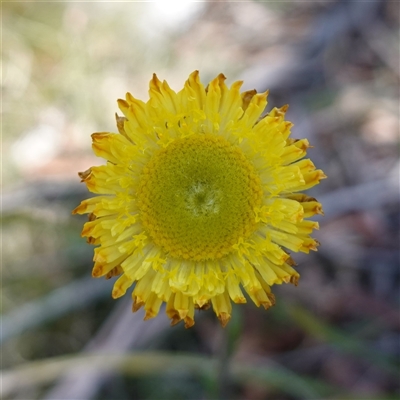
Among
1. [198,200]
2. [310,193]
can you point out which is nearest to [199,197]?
[198,200]

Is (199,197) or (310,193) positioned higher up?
(199,197)

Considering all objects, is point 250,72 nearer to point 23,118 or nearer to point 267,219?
point 23,118

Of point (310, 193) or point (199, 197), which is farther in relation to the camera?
point (310, 193)

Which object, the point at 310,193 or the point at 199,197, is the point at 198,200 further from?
Result: the point at 310,193

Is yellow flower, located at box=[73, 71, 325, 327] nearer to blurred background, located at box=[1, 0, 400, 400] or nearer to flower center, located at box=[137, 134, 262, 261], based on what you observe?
flower center, located at box=[137, 134, 262, 261]

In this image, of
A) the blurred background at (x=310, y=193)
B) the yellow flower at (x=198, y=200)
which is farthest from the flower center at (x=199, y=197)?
the blurred background at (x=310, y=193)

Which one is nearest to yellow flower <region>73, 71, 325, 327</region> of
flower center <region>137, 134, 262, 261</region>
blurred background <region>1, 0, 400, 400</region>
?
flower center <region>137, 134, 262, 261</region>

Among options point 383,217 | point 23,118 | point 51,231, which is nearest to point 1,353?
point 51,231

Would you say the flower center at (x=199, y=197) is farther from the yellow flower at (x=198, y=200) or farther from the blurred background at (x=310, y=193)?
the blurred background at (x=310, y=193)
